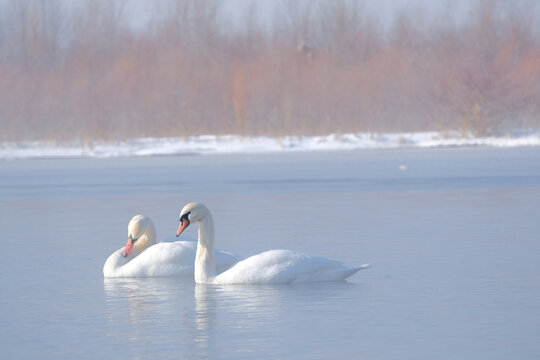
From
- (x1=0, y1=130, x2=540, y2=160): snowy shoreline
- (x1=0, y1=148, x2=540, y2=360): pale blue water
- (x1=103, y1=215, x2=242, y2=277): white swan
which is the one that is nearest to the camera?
(x1=0, y1=148, x2=540, y2=360): pale blue water

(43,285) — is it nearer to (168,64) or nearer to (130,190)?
(130,190)

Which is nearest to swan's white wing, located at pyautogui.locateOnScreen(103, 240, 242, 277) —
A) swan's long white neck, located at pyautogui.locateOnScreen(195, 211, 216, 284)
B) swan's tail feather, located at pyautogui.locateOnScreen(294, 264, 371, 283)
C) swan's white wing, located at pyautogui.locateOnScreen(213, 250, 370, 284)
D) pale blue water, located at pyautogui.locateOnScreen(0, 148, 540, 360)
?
pale blue water, located at pyautogui.locateOnScreen(0, 148, 540, 360)

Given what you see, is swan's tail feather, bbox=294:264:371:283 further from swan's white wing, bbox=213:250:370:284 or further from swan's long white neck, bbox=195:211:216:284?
swan's long white neck, bbox=195:211:216:284

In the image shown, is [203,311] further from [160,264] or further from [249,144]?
[249,144]

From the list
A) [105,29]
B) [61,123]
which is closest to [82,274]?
[61,123]

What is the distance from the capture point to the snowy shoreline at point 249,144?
28.6m

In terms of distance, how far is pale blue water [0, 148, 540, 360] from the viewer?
5.15 metres

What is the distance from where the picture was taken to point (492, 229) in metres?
9.66

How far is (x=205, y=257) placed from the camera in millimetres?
7125

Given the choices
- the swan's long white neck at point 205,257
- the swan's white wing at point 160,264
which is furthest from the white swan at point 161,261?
the swan's long white neck at point 205,257

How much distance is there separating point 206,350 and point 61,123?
93.7ft

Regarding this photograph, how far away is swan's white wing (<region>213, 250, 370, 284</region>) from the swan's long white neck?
14 cm

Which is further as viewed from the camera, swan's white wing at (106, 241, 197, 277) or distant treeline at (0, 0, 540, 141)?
distant treeline at (0, 0, 540, 141)

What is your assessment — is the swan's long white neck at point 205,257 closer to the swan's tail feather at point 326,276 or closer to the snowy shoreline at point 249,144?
the swan's tail feather at point 326,276
